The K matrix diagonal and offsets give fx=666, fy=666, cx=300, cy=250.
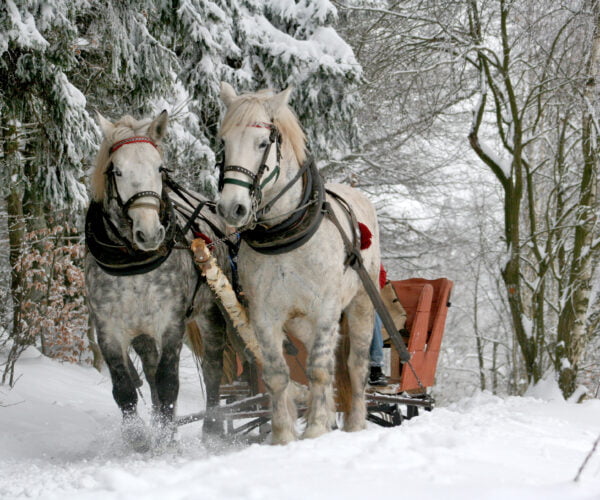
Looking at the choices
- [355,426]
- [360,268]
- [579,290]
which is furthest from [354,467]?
[579,290]

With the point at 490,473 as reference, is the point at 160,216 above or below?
above

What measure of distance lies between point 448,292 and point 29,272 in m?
4.97

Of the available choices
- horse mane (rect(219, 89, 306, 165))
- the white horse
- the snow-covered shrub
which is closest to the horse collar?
the white horse

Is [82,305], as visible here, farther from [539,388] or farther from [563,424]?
[563,424]

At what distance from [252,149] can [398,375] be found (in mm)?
2903

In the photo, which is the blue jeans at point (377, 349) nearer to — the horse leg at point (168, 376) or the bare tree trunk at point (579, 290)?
the horse leg at point (168, 376)

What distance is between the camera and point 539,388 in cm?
788

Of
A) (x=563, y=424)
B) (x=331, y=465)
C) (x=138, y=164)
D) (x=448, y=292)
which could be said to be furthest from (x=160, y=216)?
(x=563, y=424)

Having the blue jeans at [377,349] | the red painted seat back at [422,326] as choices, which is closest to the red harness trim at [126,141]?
the blue jeans at [377,349]

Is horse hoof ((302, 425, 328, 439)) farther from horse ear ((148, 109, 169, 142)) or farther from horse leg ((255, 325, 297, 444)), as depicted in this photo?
horse ear ((148, 109, 169, 142))

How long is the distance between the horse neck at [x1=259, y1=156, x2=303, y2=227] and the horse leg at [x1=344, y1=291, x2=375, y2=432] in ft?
3.98

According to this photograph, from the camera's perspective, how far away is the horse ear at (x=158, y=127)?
4.15 metres

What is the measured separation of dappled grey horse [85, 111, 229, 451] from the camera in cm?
395

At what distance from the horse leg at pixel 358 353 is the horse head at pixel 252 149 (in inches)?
55.4
